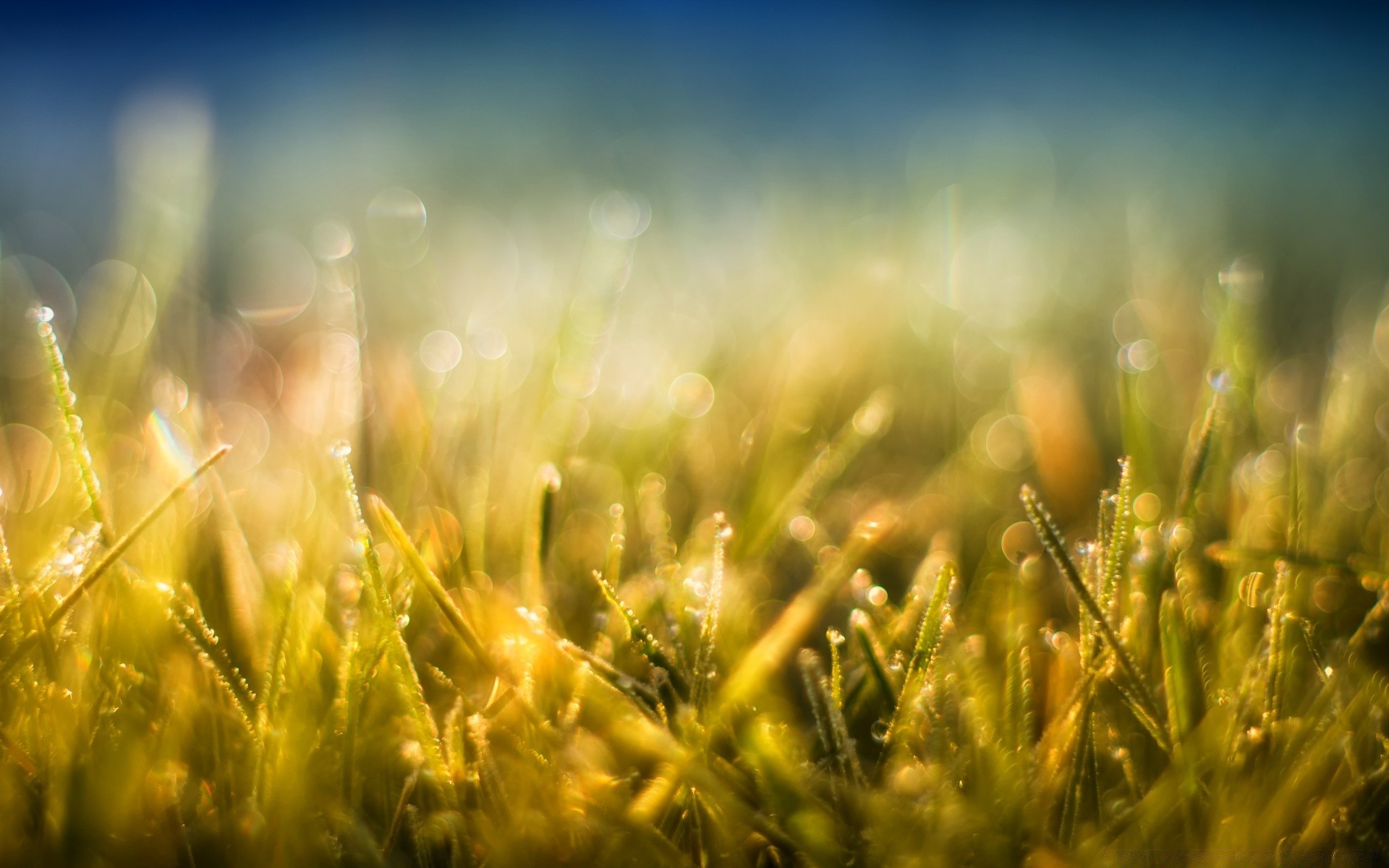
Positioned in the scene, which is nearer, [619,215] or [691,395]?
[691,395]

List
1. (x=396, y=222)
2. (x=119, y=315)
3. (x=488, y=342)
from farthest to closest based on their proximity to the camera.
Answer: (x=396, y=222) → (x=488, y=342) → (x=119, y=315)

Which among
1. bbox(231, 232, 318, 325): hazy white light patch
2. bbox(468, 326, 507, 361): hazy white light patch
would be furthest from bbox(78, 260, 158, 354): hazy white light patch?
bbox(468, 326, 507, 361): hazy white light patch

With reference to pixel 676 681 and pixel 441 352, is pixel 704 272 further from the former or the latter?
pixel 676 681

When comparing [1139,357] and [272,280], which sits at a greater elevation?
[1139,357]

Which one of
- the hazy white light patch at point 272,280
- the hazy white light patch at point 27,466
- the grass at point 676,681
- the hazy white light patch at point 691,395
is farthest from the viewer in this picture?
the hazy white light patch at point 272,280

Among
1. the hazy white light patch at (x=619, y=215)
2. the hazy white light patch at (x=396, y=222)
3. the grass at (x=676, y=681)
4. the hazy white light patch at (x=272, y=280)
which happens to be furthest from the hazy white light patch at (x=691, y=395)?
the hazy white light patch at (x=396, y=222)

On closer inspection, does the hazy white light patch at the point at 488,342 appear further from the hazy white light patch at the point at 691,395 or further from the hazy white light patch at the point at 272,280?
the hazy white light patch at the point at 272,280

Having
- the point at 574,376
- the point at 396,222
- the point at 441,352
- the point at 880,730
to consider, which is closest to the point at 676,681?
the point at 880,730

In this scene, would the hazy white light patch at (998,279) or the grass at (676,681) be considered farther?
the hazy white light patch at (998,279)
